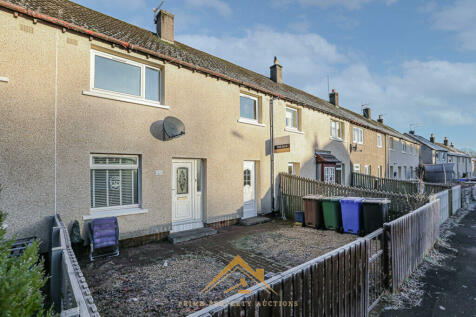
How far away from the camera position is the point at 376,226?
7.44m

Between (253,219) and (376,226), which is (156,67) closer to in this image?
(253,219)

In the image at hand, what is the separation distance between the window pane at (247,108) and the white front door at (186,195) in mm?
3298

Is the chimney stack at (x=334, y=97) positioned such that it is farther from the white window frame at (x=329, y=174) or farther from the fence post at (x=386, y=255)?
the fence post at (x=386, y=255)

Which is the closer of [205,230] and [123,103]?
[123,103]

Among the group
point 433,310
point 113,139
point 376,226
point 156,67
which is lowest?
point 433,310

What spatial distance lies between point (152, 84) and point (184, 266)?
5.44 m

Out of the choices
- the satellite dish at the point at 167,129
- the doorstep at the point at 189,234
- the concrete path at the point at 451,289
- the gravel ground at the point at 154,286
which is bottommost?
the concrete path at the point at 451,289

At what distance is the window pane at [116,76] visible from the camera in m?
6.48

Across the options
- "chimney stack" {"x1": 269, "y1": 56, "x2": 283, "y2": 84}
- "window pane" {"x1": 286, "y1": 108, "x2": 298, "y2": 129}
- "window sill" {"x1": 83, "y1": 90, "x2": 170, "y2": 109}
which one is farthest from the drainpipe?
"chimney stack" {"x1": 269, "y1": 56, "x2": 283, "y2": 84}

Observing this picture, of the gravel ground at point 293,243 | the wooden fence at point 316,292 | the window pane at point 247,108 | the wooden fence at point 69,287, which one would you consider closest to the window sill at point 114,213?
the wooden fence at point 69,287

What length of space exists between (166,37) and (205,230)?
A: 8.27 meters

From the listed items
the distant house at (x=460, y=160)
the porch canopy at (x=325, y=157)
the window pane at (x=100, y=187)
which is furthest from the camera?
the distant house at (x=460, y=160)

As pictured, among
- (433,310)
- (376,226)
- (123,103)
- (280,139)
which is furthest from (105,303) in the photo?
(280,139)

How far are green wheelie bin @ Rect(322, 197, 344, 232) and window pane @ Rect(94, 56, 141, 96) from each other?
7.29 meters
